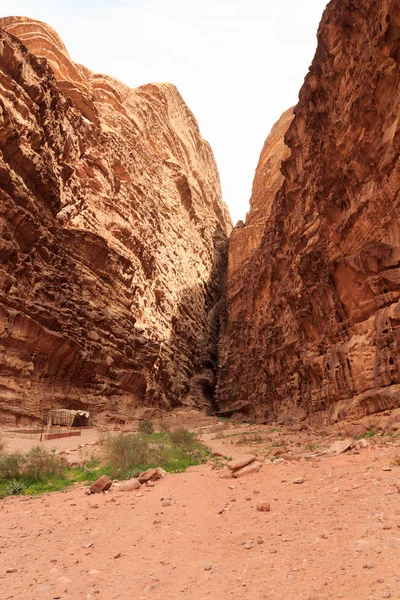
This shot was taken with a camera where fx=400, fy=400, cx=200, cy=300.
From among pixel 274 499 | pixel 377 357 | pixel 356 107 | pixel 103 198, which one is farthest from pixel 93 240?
pixel 274 499

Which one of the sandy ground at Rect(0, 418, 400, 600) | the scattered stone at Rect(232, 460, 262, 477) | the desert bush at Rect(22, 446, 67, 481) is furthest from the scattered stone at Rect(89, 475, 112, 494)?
the scattered stone at Rect(232, 460, 262, 477)

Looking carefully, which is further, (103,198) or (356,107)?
(103,198)

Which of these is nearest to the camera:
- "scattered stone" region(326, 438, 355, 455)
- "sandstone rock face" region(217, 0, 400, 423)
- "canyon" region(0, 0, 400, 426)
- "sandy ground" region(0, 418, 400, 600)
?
"sandy ground" region(0, 418, 400, 600)

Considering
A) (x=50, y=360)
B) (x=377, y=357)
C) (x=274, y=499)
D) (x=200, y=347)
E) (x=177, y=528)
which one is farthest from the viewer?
(x=200, y=347)

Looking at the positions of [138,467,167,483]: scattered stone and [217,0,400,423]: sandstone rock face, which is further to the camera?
[217,0,400,423]: sandstone rock face

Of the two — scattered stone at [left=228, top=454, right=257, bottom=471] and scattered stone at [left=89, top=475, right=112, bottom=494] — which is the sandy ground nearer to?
scattered stone at [left=89, top=475, right=112, bottom=494]

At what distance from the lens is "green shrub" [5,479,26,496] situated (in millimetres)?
7375

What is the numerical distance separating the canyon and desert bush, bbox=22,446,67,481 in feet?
27.9

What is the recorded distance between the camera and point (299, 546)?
3656mm

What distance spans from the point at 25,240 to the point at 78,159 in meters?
12.7

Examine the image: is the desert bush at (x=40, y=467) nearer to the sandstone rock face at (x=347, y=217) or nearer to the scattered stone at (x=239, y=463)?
the scattered stone at (x=239, y=463)

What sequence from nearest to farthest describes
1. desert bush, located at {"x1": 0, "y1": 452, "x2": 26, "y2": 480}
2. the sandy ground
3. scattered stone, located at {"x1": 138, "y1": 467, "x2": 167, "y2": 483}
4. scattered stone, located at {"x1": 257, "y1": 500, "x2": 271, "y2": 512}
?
the sandy ground
scattered stone, located at {"x1": 257, "y1": 500, "x2": 271, "y2": 512}
scattered stone, located at {"x1": 138, "y1": 467, "x2": 167, "y2": 483}
desert bush, located at {"x1": 0, "y1": 452, "x2": 26, "y2": 480}

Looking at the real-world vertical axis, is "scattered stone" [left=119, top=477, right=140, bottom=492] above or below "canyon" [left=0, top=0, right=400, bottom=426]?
below

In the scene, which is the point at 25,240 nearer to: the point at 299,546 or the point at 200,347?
the point at 299,546
